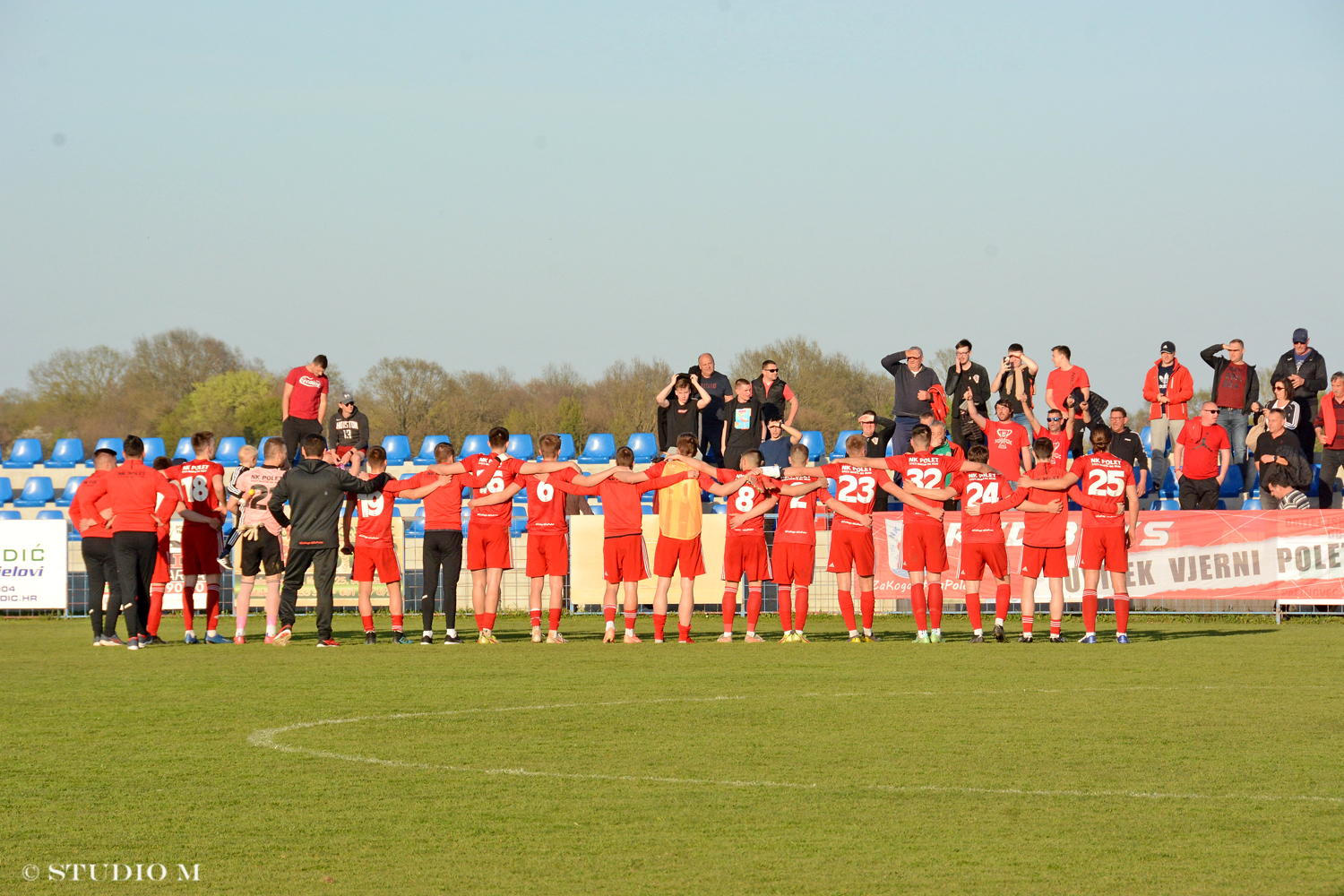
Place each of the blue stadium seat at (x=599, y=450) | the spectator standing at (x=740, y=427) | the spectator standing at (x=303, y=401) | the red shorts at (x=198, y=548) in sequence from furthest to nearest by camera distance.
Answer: the blue stadium seat at (x=599, y=450) → the spectator standing at (x=740, y=427) → the spectator standing at (x=303, y=401) → the red shorts at (x=198, y=548)

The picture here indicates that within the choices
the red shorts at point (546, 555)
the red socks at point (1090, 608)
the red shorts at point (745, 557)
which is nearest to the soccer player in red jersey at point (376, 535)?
the red shorts at point (546, 555)

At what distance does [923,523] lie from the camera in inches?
599

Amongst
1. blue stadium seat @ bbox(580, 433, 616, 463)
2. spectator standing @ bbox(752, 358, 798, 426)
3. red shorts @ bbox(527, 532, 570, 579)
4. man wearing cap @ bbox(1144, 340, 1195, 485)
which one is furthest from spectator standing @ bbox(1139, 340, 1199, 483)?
blue stadium seat @ bbox(580, 433, 616, 463)

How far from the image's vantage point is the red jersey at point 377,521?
51.3 feet

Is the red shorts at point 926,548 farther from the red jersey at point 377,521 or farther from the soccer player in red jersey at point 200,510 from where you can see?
the soccer player in red jersey at point 200,510

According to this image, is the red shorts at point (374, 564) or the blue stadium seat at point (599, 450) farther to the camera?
the blue stadium seat at point (599, 450)

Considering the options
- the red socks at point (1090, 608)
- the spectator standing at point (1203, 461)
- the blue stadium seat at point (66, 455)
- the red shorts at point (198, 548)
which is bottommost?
the red socks at point (1090, 608)

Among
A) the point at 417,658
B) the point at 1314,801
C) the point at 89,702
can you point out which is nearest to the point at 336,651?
the point at 417,658

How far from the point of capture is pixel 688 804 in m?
6.60

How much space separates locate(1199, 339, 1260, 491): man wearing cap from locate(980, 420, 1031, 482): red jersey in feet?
11.0

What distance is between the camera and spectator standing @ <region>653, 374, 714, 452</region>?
66.2 feet

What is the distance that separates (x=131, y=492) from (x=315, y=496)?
1.87 m

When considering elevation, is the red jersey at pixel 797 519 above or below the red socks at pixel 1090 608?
above

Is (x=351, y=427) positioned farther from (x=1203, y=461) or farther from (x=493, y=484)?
(x=1203, y=461)
